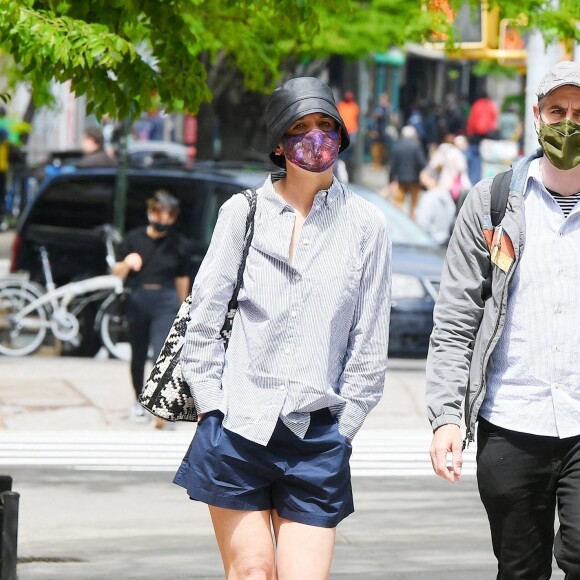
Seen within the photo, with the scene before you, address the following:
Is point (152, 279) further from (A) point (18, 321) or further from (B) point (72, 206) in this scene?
(B) point (72, 206)

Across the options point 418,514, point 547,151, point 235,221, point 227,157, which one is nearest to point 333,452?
point 235,221

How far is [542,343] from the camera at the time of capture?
13.4 feet

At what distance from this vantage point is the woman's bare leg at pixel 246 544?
3.98 meters

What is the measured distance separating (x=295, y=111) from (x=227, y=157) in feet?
61.3

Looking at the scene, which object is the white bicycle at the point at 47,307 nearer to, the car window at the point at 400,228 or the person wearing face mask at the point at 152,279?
the car window at the point at 400,228

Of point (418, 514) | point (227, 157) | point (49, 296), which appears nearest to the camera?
point (418, 514)

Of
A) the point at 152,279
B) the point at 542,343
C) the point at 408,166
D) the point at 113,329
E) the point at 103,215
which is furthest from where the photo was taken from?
the point at 408,166

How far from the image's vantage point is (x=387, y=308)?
414 centimetres

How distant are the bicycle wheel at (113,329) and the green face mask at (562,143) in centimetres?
964

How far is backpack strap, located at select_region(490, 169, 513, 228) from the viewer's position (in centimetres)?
418

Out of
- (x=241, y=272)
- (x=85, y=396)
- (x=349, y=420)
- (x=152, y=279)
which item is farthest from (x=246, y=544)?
(x=85, y=396)

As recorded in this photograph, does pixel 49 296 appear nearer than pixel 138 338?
No

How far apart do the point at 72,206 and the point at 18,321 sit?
122cm

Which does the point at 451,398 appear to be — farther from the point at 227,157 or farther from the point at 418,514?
the point at 227,157
